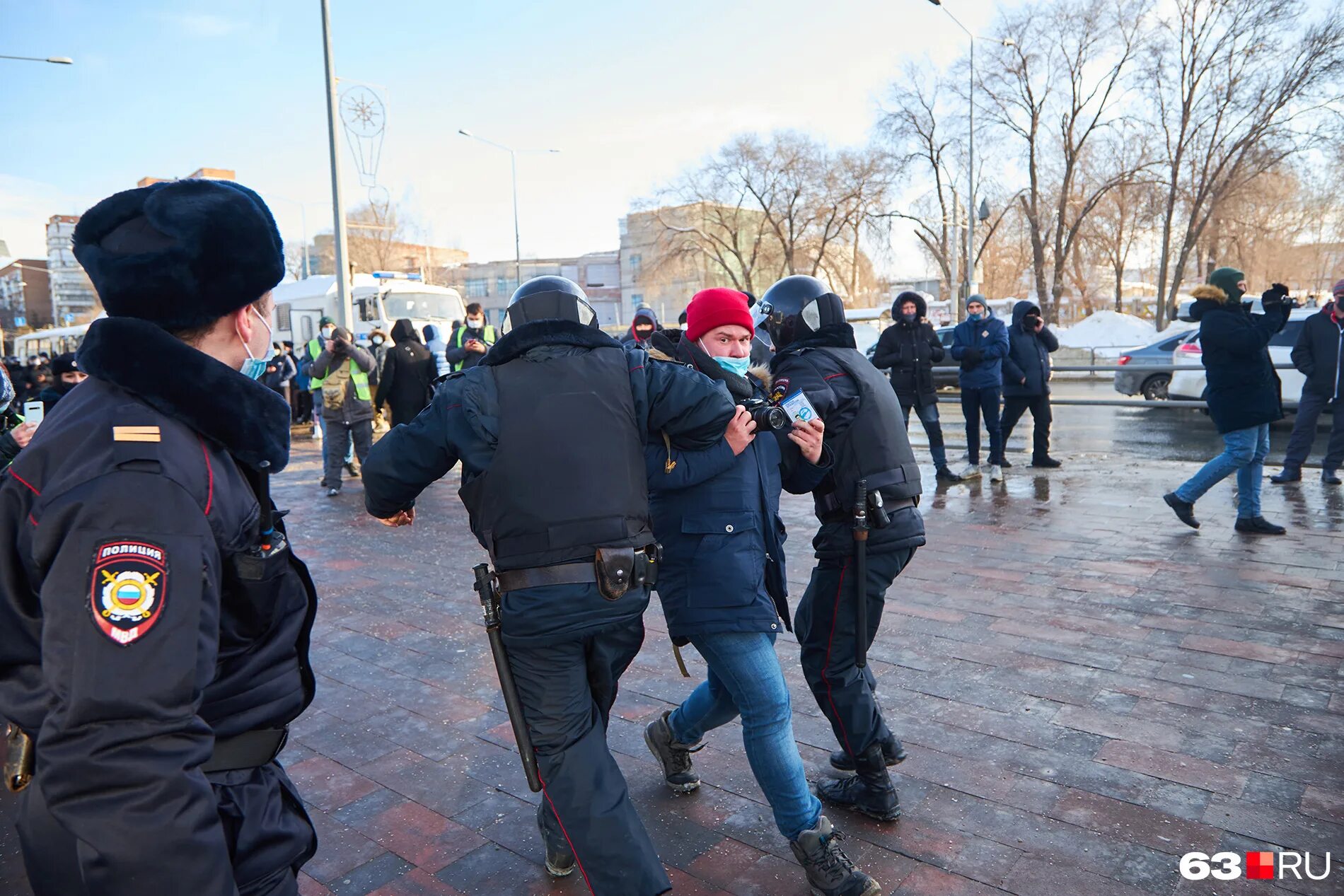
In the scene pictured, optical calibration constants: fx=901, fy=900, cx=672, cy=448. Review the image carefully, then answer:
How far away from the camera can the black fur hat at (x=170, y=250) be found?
145 cm

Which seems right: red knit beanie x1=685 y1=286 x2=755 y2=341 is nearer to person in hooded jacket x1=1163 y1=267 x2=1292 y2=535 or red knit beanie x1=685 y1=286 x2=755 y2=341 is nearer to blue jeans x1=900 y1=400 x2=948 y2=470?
person in hooded jacket x1=1163 y1=267 x2=1292 y2=535

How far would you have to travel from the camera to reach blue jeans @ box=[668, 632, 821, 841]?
265cm

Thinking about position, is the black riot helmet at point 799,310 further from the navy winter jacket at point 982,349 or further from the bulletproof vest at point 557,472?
the navy winter jacket at point 982,349

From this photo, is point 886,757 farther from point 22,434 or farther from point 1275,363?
point 1275,363

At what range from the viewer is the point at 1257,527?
6445mm

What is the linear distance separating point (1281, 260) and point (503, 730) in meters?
49.4

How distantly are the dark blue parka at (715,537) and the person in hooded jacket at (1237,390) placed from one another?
16.4 ft

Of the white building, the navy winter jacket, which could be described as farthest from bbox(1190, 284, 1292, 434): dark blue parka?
the white building

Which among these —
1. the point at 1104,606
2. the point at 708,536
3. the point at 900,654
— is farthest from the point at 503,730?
the point at 1104,606

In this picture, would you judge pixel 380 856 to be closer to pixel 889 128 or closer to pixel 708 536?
pixel 708 536

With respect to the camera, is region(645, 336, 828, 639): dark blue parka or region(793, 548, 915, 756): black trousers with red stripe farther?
region(793, 548, 915, 756): black trousers with red stripe

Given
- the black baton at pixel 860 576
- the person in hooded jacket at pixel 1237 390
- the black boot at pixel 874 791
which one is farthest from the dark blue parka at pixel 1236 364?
the black boot at pixel 874 791

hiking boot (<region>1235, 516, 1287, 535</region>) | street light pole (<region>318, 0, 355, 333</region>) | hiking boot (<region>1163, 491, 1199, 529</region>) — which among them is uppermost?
street light pole (<region>318, 0, 355, 333</region>)

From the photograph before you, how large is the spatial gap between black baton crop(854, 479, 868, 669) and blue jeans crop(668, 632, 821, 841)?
36 centimetres
